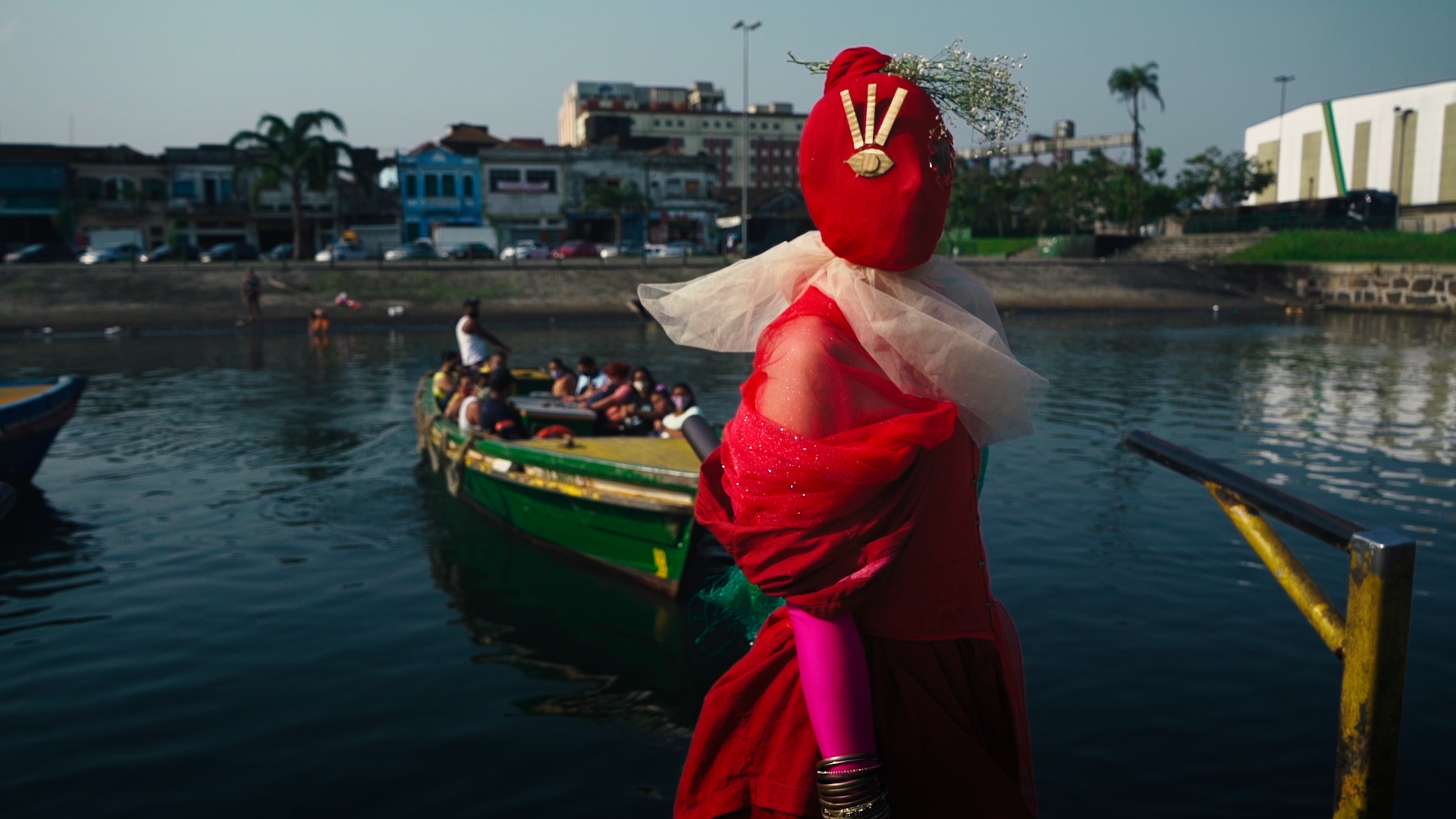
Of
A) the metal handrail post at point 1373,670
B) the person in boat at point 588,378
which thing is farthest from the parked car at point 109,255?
the metal handrail post at point 1373,670

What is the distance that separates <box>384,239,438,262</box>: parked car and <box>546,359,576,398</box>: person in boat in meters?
31.2

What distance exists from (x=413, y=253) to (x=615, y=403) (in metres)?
39.9

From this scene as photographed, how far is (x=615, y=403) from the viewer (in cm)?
1126

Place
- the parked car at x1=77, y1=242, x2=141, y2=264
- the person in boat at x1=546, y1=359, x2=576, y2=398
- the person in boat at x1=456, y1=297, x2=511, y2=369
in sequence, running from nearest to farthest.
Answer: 1. the person in boat at x1=546, y1=359, x2=576, y2=398
2. the person in boat at x1=456, y1=297, x2=511, y2=369
3. the parked car at x1=77, y1=242, x2=141, y2=264

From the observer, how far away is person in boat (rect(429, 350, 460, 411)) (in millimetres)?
12734

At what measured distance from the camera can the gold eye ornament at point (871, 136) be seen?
5.91 ft


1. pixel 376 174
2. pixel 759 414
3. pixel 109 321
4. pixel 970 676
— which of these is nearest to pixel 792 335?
pixel 759 414

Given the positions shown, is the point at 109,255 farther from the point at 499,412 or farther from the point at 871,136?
the point at 871,136

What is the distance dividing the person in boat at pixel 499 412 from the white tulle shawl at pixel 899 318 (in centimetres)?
786

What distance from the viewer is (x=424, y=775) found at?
17.3ft

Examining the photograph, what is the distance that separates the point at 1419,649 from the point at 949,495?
6.40 metres

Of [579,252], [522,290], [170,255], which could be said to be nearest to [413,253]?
[579,252]

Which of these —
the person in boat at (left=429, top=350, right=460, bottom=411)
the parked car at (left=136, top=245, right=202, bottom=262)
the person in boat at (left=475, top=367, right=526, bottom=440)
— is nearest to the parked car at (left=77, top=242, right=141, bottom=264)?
the parked car at (left=136, top=245, right=202, bottom=262)

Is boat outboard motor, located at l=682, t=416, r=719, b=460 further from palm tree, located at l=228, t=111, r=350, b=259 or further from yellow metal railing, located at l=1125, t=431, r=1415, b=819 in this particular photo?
palm tree, located at l=228, t=111, r=350, b=259
